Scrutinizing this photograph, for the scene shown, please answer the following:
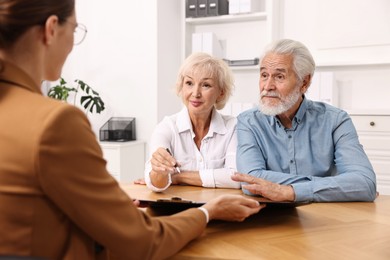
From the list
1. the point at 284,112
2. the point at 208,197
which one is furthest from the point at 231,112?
the point at 208,197

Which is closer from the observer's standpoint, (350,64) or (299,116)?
(299,116)

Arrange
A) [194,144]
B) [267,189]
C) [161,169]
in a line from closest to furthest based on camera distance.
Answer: [267,189], [161,169], [194,144]

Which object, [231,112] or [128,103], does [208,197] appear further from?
[128,103]

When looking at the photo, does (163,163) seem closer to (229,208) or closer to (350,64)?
(229,208)

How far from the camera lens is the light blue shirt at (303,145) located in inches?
72.6

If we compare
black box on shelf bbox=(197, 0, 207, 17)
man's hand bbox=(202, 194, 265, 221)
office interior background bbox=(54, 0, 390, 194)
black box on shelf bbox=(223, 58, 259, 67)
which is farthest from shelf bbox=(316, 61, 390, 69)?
man's hand bbox=(202, 194, 265, 221)

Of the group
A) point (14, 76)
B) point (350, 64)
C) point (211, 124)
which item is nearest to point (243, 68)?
point (350, 64)

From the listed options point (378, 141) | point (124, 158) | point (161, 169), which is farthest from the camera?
point (124, 158)

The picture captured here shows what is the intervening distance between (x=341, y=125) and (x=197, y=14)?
2.61 metres

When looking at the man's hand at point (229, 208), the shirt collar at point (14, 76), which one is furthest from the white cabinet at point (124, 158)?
the shirt collar at point (14, 76)

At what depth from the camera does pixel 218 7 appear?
4.23 metres

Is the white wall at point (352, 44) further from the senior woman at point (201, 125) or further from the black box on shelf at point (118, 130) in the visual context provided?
the senior woman at point (201, 125)

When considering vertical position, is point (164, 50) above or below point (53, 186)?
above

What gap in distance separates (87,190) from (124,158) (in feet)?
10.5
